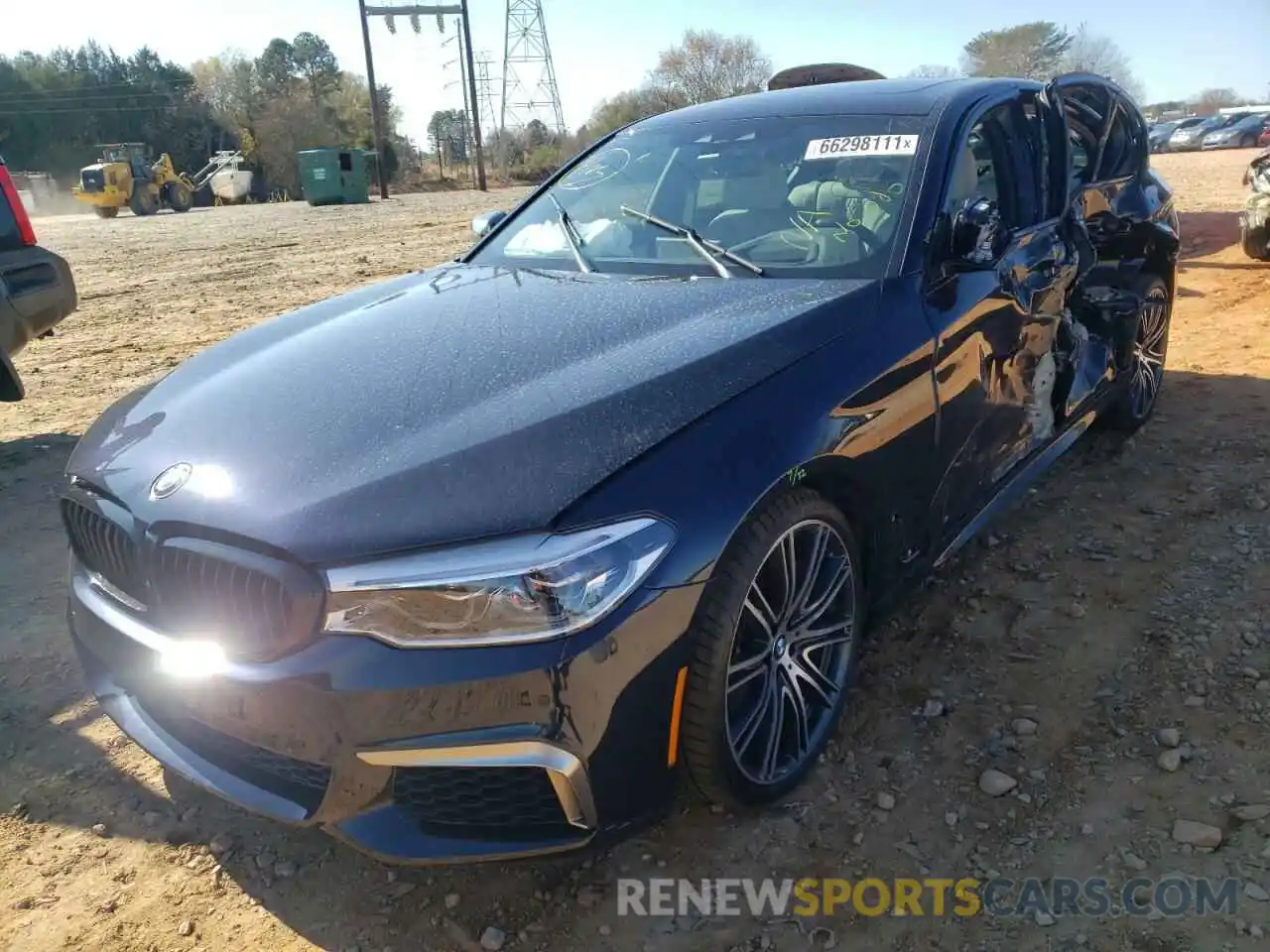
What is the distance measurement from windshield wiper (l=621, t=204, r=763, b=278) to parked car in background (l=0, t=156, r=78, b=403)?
149 inches

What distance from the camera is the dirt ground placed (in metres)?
2.11

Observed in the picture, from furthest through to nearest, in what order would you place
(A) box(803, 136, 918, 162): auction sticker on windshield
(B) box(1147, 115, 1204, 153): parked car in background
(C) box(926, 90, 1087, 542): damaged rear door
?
(B) box(1147, 115, 1204, 153): parked car in background < (A) box(803, 136, 918, 162): auction sticker on windshield < (C) box(926, 90, 1087, 542): damaged rear door

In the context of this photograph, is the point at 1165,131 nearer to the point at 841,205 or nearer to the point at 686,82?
the point at 686,82

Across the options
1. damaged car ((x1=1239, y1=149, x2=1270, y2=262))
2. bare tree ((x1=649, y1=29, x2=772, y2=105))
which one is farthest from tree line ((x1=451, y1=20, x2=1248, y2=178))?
damaged car ((x1=1239, y1=149, x2=1270, y2=262))

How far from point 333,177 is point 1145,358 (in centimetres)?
3073

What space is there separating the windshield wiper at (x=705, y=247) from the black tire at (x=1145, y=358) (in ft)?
8.10

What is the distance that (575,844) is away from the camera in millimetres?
1849

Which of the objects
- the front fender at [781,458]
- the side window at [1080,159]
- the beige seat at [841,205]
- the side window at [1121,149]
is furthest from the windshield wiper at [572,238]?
the side window at [1121,149]

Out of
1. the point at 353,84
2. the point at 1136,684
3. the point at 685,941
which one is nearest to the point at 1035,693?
the point at 1136,684

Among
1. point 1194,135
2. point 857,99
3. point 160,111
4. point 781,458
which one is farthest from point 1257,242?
point 160,111

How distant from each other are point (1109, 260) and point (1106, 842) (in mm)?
3094

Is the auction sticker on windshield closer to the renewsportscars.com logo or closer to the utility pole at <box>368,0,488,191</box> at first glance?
the renewsportscars.com logo

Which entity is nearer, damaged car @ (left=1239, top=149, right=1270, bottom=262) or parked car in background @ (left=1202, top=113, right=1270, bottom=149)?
damaged car @ (left=1239, top=149, right=1270, bottom=262)

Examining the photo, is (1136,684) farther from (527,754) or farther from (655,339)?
(527,754)
